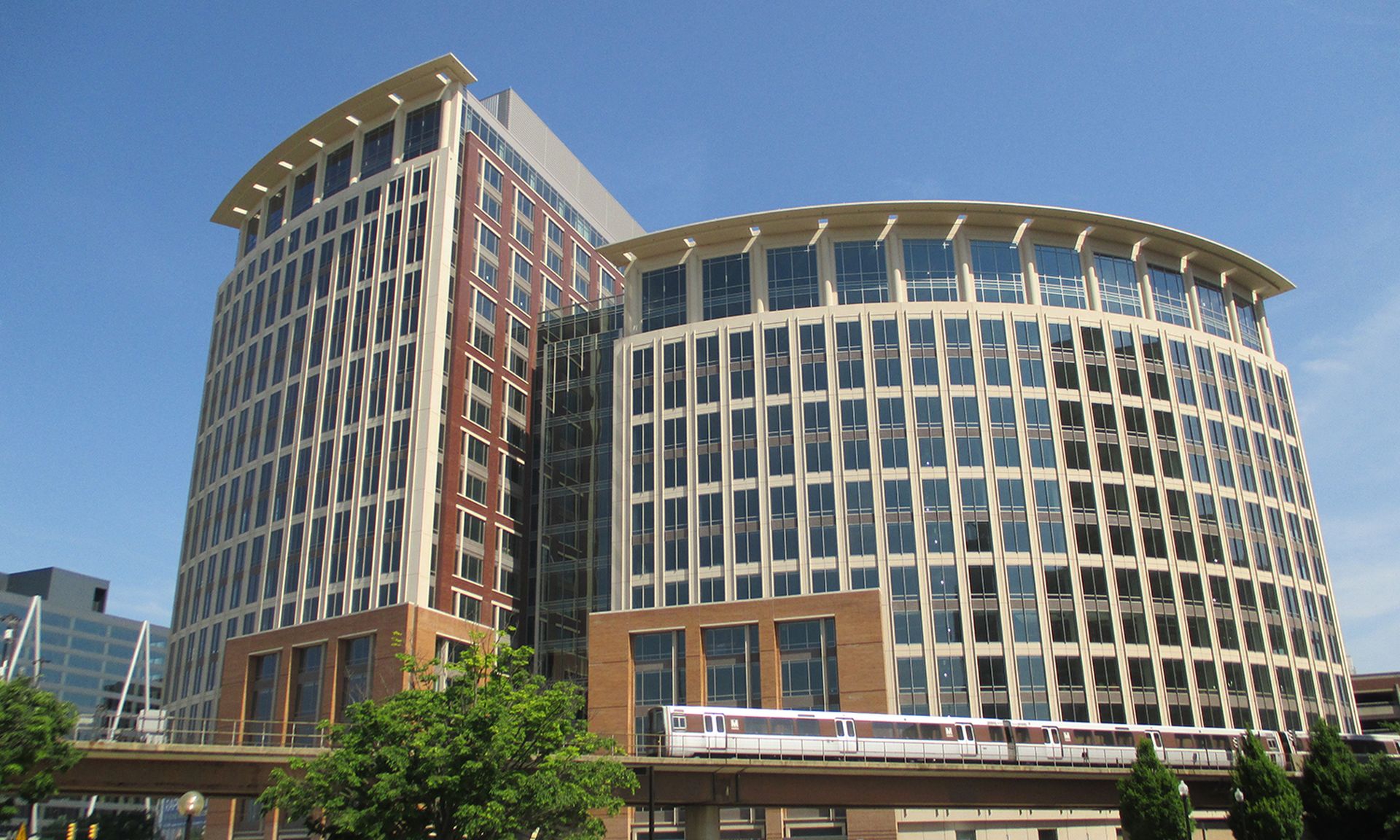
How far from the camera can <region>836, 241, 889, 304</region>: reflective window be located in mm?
86000

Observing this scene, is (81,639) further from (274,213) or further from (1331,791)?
(1331,791)

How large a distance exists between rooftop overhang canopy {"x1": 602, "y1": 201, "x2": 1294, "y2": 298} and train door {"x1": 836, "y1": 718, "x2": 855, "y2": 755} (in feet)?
136

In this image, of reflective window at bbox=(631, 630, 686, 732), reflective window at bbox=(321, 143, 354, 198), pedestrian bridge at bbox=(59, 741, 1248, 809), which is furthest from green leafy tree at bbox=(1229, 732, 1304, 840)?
reflective window at bbox=(321, 143, 354, 198)

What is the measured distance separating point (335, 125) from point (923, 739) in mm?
71873

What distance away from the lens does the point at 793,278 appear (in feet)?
287

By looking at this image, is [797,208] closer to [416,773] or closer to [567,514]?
[567,514]

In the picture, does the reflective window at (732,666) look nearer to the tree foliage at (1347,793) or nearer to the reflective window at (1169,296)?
the tree foliage at (1347,793)

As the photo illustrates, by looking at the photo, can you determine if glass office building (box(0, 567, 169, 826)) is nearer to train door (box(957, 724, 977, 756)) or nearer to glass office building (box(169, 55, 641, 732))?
glass office building (box(169, 55, 641, 732))

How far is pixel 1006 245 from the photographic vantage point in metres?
87.2

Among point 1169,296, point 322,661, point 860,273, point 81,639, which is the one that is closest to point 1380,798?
point 1169,296

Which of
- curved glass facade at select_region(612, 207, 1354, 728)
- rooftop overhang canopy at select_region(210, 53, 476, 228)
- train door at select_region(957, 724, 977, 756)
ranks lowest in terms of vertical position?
train door at select_region(957, 724, 977, 756)

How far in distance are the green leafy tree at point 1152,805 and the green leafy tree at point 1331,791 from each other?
805 centimetres

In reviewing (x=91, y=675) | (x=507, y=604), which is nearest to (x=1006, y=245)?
(x=507, y=604)

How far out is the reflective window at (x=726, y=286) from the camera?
290ft
